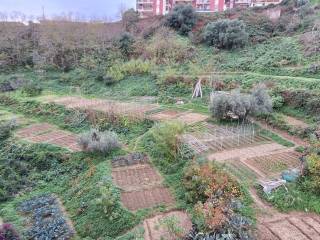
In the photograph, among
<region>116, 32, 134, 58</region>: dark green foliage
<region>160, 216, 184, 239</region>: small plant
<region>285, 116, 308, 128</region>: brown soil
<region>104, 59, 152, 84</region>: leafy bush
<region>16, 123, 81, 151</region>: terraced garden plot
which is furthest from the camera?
<region>116, 32, 134, 58</region>: dark green foliage

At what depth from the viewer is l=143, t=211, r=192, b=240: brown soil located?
9867 millimetres

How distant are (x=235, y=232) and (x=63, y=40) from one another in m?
32.1

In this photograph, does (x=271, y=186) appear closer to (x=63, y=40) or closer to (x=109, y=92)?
(x=109, y=92)

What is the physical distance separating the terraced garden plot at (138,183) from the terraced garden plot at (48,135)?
354 cm

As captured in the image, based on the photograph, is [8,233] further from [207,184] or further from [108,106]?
[108,106]

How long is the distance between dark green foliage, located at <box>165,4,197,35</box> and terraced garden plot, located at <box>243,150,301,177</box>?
77.1 feet

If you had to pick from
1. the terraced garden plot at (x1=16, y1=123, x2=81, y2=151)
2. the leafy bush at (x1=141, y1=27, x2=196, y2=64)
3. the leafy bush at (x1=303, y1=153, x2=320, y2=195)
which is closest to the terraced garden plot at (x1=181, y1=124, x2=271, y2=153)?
the leafy bush at (x1=303, y1=153, x2=320, y2=195)

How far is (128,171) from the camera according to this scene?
14.4 metres

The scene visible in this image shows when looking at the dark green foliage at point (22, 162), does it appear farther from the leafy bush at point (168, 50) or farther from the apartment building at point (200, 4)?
the apartment building at point (200, 4)

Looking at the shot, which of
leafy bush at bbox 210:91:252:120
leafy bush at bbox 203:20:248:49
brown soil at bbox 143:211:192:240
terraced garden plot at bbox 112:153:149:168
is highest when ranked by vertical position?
leafy bush at bbox 203:20:248:49

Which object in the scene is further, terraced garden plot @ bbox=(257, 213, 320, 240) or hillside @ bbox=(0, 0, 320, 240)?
hillside @ bbox=(0, 0, 320, 240)

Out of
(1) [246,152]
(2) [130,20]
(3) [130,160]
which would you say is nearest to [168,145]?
(3) [130,160]

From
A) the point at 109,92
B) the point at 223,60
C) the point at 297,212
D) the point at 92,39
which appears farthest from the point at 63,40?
the point at 297,212

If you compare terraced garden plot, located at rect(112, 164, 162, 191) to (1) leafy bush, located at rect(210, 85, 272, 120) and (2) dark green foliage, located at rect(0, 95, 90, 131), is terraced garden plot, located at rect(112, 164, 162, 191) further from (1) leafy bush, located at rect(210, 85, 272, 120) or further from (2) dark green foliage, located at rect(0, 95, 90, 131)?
(2) dark green foliage, located at rect(0, 95, 90, 131)
